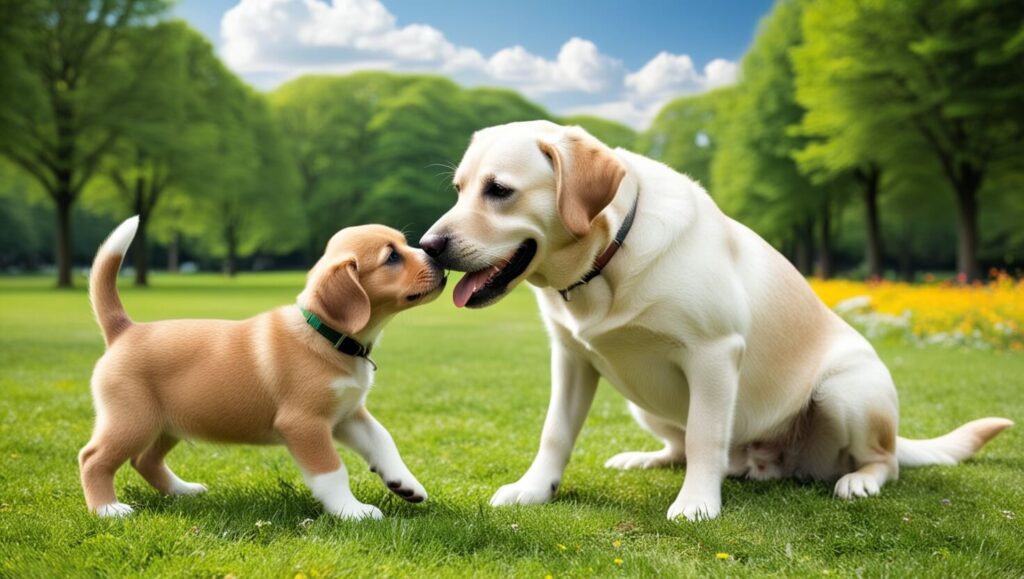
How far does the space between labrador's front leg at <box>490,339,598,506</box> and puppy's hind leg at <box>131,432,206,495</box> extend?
1.61m

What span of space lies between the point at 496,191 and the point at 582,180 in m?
0.38

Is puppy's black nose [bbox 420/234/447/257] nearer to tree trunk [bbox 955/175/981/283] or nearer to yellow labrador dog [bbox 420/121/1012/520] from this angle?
yellow labrador dog [bbox 420/121/1012/520]

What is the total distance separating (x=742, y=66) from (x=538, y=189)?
4205 centimetres

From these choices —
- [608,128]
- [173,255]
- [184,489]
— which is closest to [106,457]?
[184,489]

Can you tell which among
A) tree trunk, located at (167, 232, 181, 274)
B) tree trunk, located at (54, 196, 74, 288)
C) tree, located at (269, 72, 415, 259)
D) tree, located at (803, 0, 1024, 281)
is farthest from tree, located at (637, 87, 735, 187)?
tree trunk, located at (167, 232, 181, 274)

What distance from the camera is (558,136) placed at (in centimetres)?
370

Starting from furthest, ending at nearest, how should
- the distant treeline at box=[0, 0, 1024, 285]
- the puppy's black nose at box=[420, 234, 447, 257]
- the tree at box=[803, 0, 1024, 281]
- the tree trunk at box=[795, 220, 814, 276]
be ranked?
the tree trunk at box=[795, 220, 814, 276] → the distant treeline at box=[0, 0, 1024, 285] → the tree at box=[803, 0, 1024, 281] → the puppy's black nose at box=[420, 234, 447, 257]

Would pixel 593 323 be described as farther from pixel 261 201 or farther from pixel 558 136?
pixel 261 201

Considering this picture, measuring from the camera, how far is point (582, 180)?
11.7 ft

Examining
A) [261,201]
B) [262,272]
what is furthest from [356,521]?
[262,272]

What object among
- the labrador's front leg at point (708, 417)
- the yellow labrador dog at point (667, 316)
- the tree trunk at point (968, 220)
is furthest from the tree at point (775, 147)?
the labrador's front leg at point (708, 417)

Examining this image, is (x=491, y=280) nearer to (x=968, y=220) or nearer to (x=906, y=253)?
(x=968, y=220)

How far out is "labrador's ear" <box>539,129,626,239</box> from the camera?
3561mm

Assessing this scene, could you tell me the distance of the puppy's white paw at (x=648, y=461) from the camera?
204 inches
